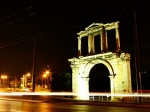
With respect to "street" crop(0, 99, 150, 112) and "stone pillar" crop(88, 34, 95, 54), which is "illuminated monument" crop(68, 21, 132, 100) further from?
"street" crop(0, 99, 150, 112)

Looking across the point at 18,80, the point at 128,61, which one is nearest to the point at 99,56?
the point at 128,61

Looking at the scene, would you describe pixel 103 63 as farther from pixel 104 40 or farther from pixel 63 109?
pixel 63 109

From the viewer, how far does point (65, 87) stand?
5103 cm

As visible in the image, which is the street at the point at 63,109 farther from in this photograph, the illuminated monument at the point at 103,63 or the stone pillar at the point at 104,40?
the stone pillar at the point at 104,40

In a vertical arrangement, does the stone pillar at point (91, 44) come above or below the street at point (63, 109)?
above

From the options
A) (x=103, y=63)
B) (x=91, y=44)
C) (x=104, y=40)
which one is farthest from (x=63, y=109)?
(x=91, y=44)

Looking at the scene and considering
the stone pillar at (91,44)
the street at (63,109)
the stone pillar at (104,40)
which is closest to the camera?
the street at (63,109)

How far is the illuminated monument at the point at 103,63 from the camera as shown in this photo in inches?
1446

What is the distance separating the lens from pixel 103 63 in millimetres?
39531

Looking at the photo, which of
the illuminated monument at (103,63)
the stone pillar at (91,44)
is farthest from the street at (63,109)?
the stone pillar at (91,44)

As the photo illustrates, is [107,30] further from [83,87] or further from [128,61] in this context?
[83,87]

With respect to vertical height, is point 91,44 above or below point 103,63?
above

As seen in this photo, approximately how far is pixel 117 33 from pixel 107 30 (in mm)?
2601

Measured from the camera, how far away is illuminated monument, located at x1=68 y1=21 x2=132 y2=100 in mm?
36719
